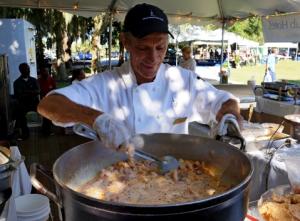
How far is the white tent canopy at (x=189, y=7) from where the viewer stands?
17.0 feet

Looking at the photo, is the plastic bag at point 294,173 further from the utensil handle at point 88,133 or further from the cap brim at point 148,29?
the cap brim at point 148,29

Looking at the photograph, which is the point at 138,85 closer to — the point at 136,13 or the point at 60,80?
the point at 136,13

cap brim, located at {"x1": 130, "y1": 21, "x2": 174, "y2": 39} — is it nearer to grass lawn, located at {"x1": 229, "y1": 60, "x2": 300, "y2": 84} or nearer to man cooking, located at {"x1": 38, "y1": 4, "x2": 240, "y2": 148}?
man cooking, located at {"x1": 38, "y1": 4, "x2": 240, "y2": 148}

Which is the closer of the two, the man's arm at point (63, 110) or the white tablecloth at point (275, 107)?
the man's arm at point (63, 110)

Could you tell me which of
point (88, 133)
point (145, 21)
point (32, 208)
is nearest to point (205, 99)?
point (145, 21)

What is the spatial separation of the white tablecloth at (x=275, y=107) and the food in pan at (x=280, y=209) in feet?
9.61

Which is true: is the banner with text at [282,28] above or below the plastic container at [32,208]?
above

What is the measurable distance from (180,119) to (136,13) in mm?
534

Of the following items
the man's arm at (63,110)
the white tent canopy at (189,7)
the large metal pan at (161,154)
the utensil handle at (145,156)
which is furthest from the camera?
the white tent canopy at (189,7)

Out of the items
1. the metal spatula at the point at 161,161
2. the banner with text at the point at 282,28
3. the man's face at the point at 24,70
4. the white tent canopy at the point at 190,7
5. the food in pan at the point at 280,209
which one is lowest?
the food in pan at the point at 280,209

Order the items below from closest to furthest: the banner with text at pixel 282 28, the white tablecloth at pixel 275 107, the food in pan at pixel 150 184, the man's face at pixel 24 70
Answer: the food in pan at pixel 150 184, the white tablecloth at pixel 275 107, the banner with text at pixel 282 28, the man's face at pixel 24 70

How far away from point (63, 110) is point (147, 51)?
39 cm

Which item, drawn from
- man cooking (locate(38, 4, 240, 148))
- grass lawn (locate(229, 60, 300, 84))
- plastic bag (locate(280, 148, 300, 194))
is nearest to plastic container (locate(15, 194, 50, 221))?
man cooking (locate(38, 4, 240, 148))

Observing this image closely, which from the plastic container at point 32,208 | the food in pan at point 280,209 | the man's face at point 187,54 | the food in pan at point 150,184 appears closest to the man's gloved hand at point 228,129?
the food in pan at point 150,184
